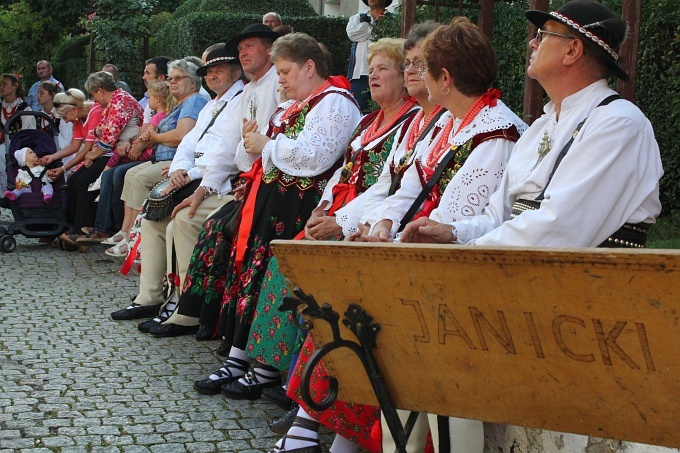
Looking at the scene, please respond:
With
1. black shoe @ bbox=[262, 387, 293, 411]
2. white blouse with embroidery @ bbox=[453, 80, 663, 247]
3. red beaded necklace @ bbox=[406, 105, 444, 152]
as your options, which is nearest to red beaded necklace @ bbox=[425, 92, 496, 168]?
red beaded necklace @ bbox=[406, 105, 444, 152]

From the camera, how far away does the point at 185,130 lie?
8039mm

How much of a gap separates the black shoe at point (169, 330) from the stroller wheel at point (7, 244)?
4.08 m

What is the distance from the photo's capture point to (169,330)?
650cm

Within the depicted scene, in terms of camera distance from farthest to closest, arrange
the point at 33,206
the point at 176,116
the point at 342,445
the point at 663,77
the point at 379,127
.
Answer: the point at 33,206
the point at 176,116
the point at 663,77
the point at 379,127
the point at 342,445

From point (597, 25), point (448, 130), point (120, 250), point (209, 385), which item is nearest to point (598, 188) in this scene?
point (597, 25)

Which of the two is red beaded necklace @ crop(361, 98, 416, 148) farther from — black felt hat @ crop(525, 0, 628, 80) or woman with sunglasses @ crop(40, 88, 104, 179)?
woman with sunglasses @ crop(40, 88, 104, 179)

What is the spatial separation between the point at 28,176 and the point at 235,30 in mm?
7371

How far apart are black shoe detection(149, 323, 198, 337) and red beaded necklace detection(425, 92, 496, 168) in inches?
122

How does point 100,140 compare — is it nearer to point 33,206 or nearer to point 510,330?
point 33,206

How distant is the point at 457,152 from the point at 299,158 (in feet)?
5.12

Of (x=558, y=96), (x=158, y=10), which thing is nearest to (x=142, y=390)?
(x=558, y=96)

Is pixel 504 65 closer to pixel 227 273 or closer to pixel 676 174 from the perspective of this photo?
pixel 676 174

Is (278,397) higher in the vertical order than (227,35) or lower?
lower

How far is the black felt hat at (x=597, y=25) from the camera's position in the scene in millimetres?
3059
